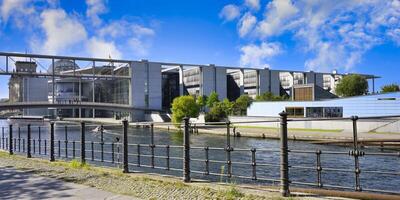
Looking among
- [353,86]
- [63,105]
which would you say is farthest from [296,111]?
[63,105]

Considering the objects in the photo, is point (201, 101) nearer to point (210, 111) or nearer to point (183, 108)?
point (210, 111)

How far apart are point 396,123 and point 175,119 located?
41.0 meters

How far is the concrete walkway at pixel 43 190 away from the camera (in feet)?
24.4

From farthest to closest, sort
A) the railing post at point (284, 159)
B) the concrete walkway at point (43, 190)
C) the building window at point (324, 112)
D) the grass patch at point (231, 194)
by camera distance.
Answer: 1. the building window at point (324, 112)
2. the concrete walkway at point (43, 190)
3. the railing post at point (284, 159)
4. the grass patch at point (231, 194)

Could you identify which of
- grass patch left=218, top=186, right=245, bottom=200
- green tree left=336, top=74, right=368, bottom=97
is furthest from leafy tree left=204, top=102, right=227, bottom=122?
grass patch left=218, top=186, right=245, bottom=200

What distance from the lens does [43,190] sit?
8.07 meters

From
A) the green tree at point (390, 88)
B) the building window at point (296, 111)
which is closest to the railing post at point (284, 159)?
the building window at point (296, 111)

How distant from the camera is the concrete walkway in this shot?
7.44 m

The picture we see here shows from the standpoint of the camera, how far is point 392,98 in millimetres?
55375

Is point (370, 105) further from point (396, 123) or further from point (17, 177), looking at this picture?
point (17, 177)

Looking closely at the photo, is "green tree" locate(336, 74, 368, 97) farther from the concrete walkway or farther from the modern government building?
the concrete walkway

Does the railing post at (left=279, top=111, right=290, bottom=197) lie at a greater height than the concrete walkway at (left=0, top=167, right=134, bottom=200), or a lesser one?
greater

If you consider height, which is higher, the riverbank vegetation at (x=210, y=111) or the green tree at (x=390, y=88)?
the green tree at (x=390, y=88)

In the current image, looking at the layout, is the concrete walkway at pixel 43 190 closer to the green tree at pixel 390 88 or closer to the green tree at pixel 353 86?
the green tree at pixel 353 86
